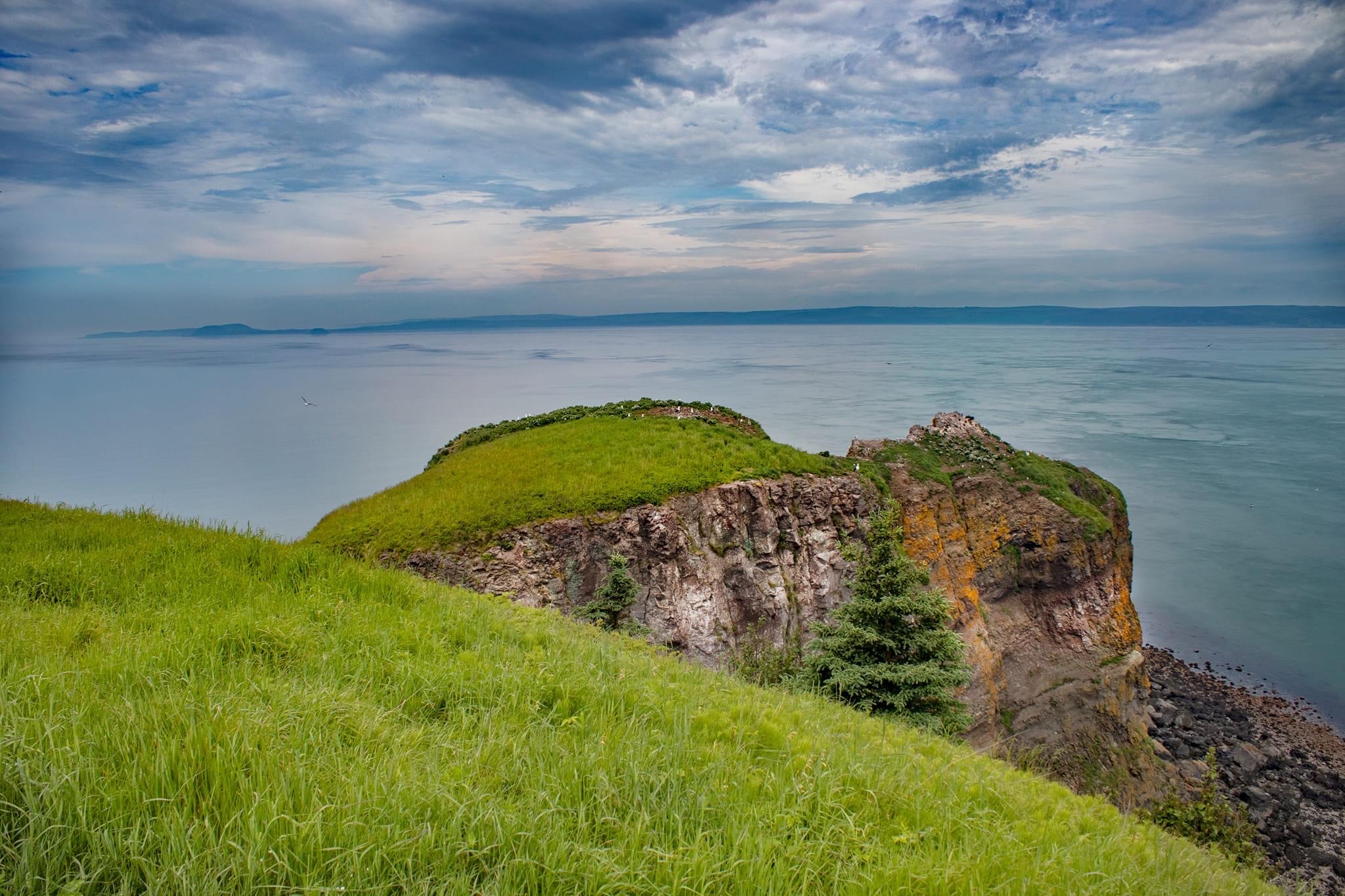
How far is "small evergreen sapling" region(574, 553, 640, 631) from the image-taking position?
13.7 metres

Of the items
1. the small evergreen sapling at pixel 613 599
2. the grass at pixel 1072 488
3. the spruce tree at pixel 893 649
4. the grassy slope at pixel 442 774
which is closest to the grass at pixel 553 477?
the small evergreen sapling at pixel 613 599

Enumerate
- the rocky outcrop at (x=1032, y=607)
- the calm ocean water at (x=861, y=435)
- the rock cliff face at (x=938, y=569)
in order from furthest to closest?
the calm ocean water at (x=861, y=435), the rocky outcrop at (x=1032, y=607), the rock cliff face at (x=938, y=569)

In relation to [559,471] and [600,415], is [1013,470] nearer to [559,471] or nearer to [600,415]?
[600,415]

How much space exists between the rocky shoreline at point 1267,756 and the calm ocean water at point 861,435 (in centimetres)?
327

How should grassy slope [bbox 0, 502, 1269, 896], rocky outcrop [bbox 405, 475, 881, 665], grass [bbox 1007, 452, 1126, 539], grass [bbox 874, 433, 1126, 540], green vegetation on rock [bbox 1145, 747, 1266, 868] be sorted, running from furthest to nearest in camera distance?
grass [bbox 874, 433, 1126, 540]
grass [bbox 1007, 452, 1126, 539]
rocky outcrop [bbox 405, 475, 881, 665]
green vegetation on rock [bbox 1145, 747, 1266, 868]
grassy slope [bbox 0, 502, 1269, 896]

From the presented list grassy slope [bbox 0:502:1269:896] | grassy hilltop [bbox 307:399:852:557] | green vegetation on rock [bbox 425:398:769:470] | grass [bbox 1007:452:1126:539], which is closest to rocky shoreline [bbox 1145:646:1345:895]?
grass [bbox 1007:452:1126:539]

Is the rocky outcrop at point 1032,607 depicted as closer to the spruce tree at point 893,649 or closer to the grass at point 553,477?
the grass at point 553,477

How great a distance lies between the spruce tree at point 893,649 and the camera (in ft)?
38.1

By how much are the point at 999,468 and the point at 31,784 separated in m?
26.7

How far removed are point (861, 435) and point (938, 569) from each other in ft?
120

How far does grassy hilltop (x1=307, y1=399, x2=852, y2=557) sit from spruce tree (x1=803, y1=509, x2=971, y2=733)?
672cm

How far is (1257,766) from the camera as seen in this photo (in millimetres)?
26078

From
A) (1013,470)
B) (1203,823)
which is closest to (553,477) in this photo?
(1203,823)

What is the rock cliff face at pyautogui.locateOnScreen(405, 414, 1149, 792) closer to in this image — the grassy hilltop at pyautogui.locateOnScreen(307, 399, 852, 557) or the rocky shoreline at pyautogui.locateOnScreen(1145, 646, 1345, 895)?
the grassy hilltop at pyautogui.locateOnScreen(307, 399, 852, 557)
